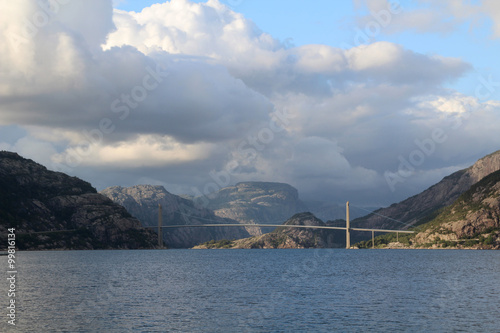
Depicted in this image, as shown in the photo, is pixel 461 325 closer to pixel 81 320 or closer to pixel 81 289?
pixel 81 320

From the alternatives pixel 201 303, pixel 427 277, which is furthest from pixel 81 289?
pixel 427 277

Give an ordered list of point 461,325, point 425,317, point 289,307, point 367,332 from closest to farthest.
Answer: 1. point 367,332
2. point 461,325
3. point 425,317
4. point 289,307

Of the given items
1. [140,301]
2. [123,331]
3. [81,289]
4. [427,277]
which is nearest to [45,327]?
[123,331]

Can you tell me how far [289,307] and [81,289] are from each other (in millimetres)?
40178

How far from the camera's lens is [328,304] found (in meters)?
63.8

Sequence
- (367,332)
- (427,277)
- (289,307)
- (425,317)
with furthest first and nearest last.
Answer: (427,277), (289,307), (425,317), (367,332)

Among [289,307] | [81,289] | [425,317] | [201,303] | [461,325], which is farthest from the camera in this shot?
[81,289]

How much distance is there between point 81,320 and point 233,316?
1723cm

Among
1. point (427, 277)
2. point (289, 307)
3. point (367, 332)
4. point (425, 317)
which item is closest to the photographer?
point (367, 332)

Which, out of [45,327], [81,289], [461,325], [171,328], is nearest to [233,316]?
[171,328]

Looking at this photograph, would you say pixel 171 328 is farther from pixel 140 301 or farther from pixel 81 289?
pixel 81 289

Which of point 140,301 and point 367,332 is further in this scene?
point 140,301

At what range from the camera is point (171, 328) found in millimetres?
48094

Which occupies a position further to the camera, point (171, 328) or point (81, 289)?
point (81, 289)
